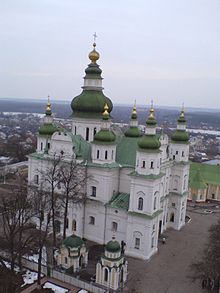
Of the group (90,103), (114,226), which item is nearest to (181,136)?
(90,103)

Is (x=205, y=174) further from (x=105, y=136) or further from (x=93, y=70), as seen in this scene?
(x=105, y=136)

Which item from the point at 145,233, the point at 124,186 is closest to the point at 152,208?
the point at 145,233

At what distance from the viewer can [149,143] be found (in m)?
22.4

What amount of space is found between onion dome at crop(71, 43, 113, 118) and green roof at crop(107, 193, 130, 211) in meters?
6.32

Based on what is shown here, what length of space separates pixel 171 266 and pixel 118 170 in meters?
7.19

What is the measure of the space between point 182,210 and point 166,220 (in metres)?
1.69

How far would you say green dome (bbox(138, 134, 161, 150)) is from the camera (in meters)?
22.3

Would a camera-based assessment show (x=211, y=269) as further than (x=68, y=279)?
No

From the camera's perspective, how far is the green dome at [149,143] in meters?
22.3

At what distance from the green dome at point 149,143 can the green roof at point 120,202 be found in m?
4.14

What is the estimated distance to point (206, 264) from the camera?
18.8m

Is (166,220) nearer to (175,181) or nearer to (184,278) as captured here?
(175,181)

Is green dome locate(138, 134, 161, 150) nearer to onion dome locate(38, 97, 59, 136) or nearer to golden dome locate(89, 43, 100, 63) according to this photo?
onion dome locate(38, 97, 59, 136)

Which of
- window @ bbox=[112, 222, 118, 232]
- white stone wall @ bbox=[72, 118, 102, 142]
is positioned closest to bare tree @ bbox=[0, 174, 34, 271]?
window @ bbox=[112, 222, 118, 232]
